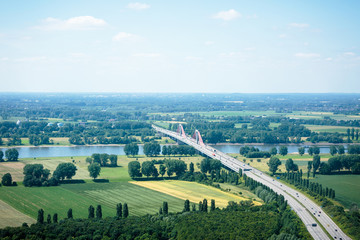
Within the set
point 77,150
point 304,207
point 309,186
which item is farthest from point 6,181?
point 309,186

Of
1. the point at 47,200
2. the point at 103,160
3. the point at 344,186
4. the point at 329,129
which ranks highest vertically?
the point at 329,129

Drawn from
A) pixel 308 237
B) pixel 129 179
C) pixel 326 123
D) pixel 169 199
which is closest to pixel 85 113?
pixel 326 123

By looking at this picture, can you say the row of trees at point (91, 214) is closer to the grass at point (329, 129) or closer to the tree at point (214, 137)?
the tree at point (214, 137)

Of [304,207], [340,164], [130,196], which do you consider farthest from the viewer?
[340,164]

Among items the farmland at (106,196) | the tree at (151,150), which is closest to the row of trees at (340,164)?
the farmland at (106,196)

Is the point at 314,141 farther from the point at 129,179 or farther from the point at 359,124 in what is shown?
the point at 129,179

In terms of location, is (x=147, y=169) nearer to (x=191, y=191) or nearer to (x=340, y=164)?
(x=191, y=191)

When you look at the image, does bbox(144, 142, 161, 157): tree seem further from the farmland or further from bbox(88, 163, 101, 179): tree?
bbox(88, 163, 101, 179): tree
